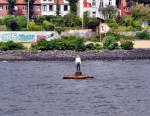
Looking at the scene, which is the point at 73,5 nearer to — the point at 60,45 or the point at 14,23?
the point at 14,23

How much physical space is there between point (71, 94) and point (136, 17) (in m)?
63.8

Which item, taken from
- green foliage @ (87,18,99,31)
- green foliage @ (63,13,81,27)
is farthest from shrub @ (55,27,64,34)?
green foliage @ (87,18,99,31)

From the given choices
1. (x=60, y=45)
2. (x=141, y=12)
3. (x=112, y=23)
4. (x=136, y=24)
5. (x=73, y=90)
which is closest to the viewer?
(x=73, y=90)

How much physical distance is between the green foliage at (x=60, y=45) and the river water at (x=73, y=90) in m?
7.66

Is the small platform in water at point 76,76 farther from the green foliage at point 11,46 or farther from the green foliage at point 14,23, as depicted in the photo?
the green foliage at point 14,23

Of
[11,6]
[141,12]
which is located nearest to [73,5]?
[11,6]

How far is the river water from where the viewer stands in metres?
63.2

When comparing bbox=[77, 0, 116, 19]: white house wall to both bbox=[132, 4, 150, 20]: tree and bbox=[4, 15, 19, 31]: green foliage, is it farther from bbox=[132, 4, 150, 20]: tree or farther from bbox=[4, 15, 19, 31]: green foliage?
bbox=[4, 15, 19, 31]: green foliage

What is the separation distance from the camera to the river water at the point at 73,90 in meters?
63.2

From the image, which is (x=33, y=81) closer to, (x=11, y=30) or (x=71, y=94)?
(x=71, y=94)

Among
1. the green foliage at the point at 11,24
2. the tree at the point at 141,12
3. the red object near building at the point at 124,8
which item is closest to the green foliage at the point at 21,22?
the green foliage at the point at 11,24

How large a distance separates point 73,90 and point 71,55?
34.0 metres

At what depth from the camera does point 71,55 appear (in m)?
109

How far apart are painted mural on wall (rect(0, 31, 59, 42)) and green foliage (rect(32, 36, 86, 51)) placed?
5001 mm
